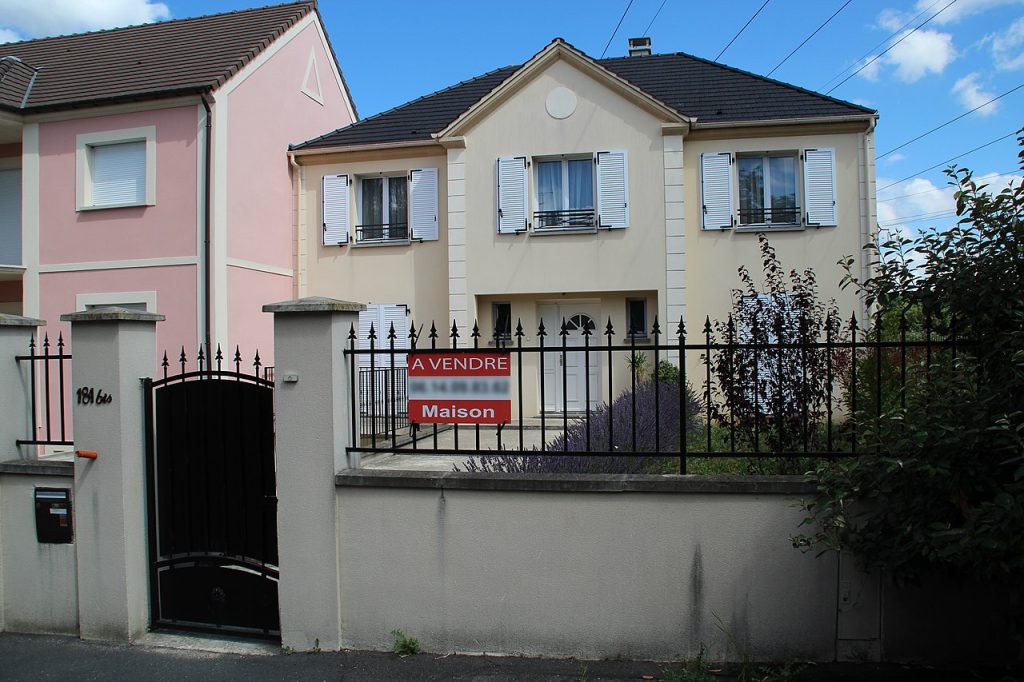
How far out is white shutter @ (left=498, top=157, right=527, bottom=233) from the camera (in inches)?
564

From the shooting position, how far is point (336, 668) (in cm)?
483

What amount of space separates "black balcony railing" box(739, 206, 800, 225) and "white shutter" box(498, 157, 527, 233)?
4.11 meters

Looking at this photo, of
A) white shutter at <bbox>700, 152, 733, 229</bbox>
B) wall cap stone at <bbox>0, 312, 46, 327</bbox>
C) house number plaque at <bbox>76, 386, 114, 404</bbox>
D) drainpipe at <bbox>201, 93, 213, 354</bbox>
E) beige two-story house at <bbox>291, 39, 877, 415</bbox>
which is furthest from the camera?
white shutter at <bbox>700, 152, 733, 229</bbox>

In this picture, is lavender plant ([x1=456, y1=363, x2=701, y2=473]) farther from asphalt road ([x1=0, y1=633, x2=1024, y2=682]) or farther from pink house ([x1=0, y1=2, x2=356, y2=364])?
pink house ([x1=0, y1=2, x2=356, y2=364])

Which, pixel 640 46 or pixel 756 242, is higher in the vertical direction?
pixel 640 46

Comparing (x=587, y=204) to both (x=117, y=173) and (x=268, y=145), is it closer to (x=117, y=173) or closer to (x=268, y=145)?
(x=268, y=145)

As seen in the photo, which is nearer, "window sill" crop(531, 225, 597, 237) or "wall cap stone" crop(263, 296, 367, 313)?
"wall cap stone" crop(263, 296, 367, 313)

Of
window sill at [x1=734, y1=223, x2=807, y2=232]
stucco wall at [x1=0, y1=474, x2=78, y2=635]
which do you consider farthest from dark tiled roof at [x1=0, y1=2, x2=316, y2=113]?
window sill at [x1=734, y1=223, x2=807, y2=232]

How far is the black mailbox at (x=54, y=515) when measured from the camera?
18.7 ft

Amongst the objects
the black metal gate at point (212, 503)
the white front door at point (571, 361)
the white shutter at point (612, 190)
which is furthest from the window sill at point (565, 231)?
the black metal gate at point (212, 503)

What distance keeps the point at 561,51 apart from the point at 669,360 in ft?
20.0

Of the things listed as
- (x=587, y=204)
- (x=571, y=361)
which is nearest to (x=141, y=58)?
(x=587, y=204)

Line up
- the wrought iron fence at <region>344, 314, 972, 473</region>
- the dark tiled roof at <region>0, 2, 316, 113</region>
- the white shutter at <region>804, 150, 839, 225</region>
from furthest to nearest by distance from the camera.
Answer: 1. the white shutter at <region>804, 150, 839, 225</region>
2. the dark tiled roof at <region>0, 2, 316, 113</region>
3. the wrought iron fence at <region>344, 314, 972, 473</region>

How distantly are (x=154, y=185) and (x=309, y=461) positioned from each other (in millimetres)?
10011
